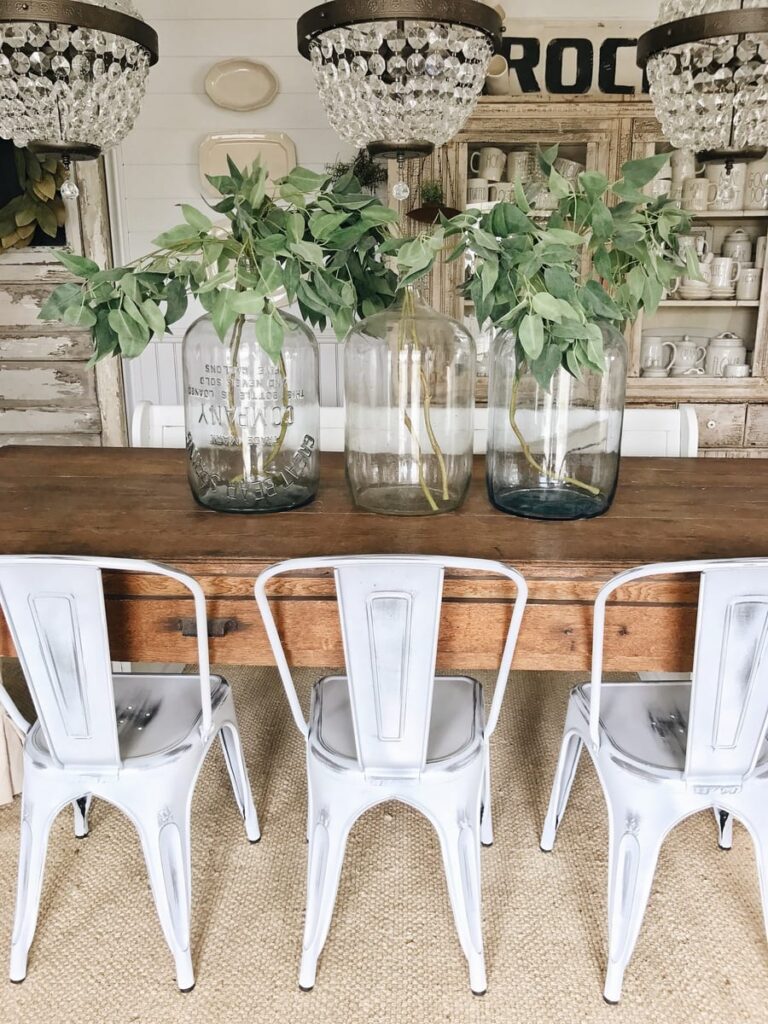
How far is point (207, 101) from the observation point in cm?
341

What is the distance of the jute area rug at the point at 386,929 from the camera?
1348 mm

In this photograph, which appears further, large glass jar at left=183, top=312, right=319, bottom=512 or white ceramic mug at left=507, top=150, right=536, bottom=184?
white ceramic mug at left=507, top=150, right=536, bottom=184

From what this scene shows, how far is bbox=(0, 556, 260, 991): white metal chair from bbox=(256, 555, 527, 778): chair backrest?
23 centimetres

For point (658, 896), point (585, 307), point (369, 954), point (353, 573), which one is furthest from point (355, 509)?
point (658, 896)

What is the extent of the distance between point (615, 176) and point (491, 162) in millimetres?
464

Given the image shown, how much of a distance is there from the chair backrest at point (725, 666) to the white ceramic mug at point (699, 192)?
8.22 ft

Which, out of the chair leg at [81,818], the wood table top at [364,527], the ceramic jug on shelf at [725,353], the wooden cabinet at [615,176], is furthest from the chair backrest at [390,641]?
the ceramic jug on shelf at [725,353]

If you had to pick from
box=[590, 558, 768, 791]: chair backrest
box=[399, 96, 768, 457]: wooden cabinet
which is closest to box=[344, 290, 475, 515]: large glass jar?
box=[590, 558, 768, 791]: chair backrest

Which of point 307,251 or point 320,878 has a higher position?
point 307,251

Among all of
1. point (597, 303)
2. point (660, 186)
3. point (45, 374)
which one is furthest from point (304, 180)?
point (45, 374)

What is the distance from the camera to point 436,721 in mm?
1423

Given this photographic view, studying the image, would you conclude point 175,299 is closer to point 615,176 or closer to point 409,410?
point 409,410

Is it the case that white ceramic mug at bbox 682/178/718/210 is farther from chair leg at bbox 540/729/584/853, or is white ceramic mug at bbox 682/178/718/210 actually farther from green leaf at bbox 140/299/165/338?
green leaf at bbox 140/299/165/338

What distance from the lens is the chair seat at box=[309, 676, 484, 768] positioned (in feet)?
4.42
